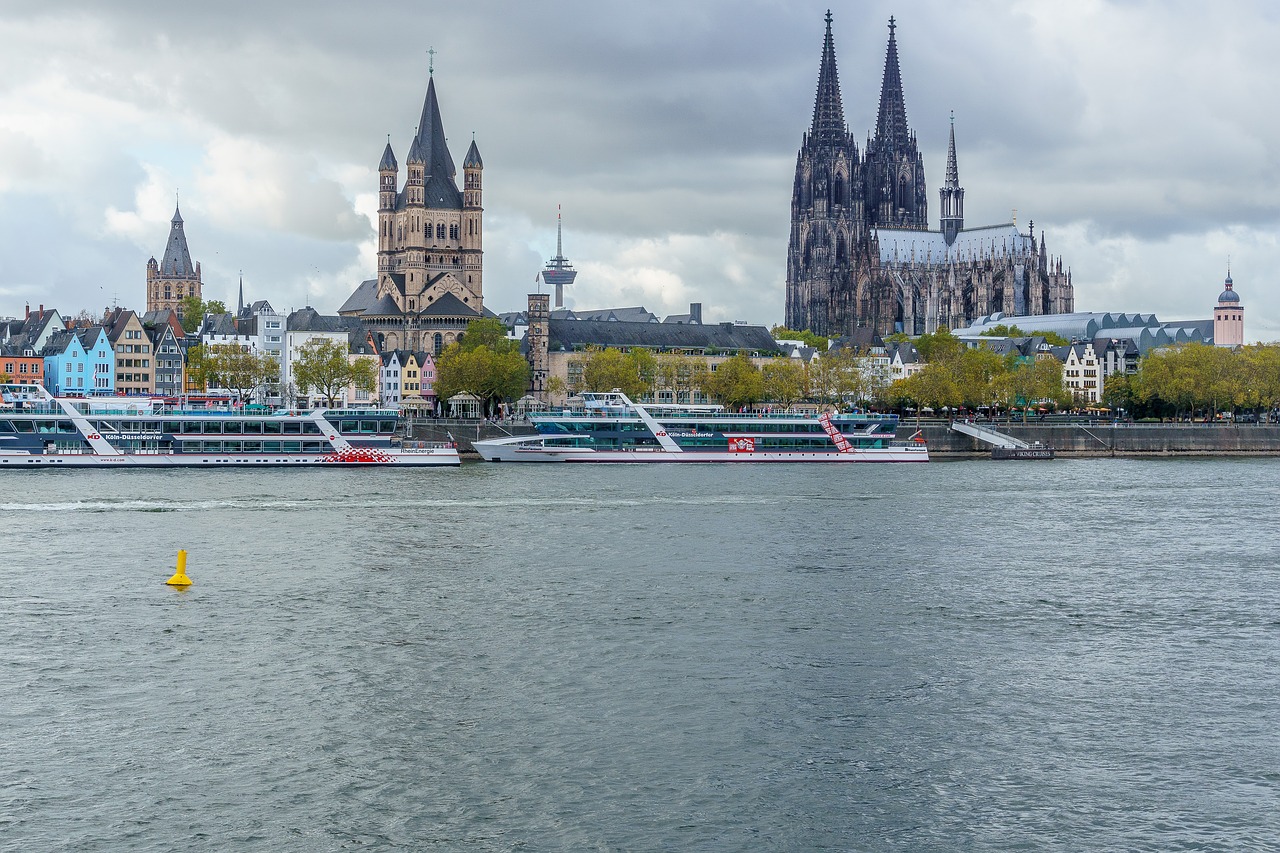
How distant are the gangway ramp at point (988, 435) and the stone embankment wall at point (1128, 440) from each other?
544 mm

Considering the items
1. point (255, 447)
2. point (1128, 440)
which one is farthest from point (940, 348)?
point (255, 447)

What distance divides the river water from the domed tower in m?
145

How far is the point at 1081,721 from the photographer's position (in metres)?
28.6

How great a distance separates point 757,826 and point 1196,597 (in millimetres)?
23491

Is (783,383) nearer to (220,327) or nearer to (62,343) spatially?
(220,327)

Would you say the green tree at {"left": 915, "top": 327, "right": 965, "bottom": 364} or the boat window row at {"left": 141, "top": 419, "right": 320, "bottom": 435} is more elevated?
the green tree at {"left": 915, "top": 327, "right": 965, "bottom": 364}

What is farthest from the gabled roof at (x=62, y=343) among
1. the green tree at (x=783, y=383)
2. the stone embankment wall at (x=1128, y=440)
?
the stone embankment wall at (x=1128, y=440)

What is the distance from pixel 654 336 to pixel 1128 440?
6403 cm

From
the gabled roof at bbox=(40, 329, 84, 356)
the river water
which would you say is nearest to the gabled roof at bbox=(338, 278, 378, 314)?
the gabled roof at bbox=(40, 329, 84, 356)

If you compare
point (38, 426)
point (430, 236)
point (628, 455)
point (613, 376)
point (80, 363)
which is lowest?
point (628, 455)

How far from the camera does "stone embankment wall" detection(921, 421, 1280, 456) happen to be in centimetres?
12319

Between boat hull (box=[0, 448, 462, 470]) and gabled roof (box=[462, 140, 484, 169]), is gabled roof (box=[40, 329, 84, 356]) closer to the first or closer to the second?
gabled roof (box=[462, 140, 484, 169])

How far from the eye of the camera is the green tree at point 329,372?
452ft

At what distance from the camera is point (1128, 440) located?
124m
